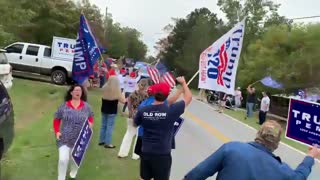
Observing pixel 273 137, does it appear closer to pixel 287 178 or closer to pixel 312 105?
pixel 287 178

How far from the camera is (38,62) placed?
2661 centimetres

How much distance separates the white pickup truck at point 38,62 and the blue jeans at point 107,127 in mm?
15250

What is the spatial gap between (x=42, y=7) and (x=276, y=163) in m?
36.1

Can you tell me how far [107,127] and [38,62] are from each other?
16.2 metres

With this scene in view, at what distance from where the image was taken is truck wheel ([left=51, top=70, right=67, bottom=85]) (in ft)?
86.2

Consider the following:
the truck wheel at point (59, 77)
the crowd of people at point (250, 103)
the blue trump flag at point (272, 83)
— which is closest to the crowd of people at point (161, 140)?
the crowd of people at point (250, 103)

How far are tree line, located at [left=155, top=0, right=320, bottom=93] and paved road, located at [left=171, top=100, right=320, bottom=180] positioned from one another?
54.0 ft

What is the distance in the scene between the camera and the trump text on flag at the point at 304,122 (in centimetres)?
661

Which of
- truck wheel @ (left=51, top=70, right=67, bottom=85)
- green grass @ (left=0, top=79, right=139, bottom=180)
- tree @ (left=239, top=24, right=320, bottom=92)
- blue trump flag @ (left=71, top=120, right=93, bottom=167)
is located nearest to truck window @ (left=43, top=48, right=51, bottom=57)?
truck wheel @ (left=51, top=70, right=67, bottom=85)

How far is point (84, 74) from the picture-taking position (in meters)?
11.8

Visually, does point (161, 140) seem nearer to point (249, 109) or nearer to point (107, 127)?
point (107, 127)

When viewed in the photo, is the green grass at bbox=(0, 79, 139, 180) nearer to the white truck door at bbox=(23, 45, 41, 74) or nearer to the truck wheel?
the truck wheel

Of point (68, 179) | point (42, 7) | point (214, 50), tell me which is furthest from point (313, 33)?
point (68, 179)

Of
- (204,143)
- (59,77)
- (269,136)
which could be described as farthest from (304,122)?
(59,77)
